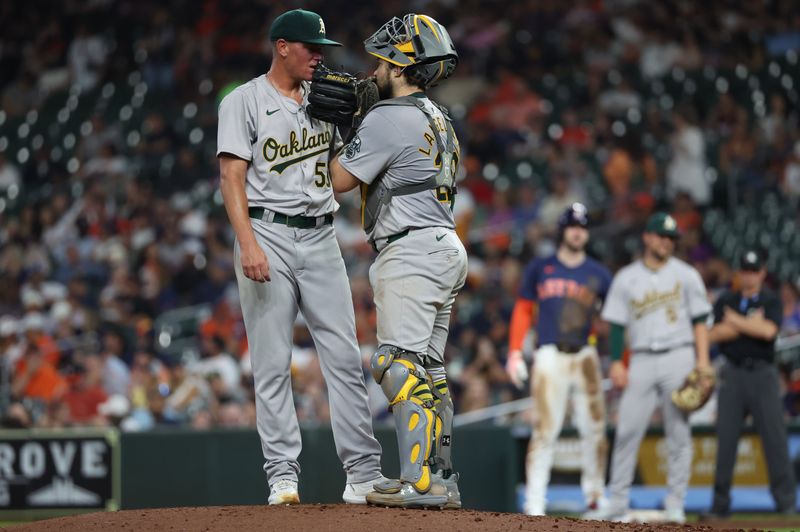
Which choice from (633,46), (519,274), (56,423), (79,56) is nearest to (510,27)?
(633,46)

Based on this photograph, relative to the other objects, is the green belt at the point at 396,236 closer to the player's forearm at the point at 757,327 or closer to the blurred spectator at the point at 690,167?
the player's forearm at the point at 757,327

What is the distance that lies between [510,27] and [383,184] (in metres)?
11.6

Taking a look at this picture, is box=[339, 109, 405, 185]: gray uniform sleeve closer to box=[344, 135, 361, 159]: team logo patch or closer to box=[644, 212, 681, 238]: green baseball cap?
box=[344, 135, 361, 159]: team logo patch

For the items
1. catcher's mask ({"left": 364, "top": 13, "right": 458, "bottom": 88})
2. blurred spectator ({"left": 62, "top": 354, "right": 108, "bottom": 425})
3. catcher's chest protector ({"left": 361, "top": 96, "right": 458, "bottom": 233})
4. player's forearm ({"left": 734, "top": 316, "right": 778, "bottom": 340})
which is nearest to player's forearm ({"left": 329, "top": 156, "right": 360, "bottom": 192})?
catcher's chest protector ({"left": 361, "top": 96, "right": 458, "bottom": 233})

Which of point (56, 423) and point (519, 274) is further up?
point (519, 274)

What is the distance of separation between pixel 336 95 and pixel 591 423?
13.6 feet

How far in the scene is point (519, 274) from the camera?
12.5 metres

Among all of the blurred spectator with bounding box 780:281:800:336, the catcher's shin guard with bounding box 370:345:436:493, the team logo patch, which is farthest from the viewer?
the blurred spectator with bounding box 780:281:800:336

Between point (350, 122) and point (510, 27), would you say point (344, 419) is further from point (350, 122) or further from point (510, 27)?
point (510, 27)

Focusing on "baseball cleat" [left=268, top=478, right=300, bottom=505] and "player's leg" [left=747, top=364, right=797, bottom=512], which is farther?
"player's leg" [left=747, top=364, right=797, bottom=512]

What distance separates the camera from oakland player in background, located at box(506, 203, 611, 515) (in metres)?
8.54

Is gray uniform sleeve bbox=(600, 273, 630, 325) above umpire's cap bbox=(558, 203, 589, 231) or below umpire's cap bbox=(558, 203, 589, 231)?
below

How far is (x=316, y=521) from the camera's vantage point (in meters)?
4.90

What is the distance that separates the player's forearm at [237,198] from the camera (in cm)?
531
